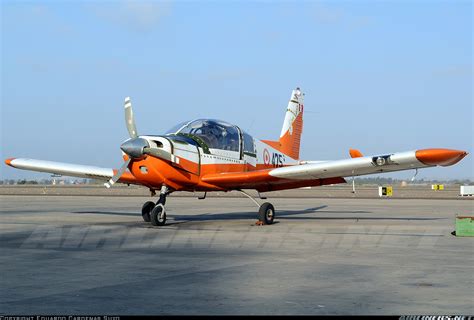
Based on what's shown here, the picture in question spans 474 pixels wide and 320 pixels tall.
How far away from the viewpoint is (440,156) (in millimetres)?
16953

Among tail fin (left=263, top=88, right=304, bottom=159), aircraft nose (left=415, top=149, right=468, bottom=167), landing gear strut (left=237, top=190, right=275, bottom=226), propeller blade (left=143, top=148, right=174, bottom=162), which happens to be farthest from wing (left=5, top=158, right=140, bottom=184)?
aircraft nose (left=415, top=149, right=468, bottom=167)

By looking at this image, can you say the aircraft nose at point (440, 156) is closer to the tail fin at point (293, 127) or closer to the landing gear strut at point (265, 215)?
the landing gear strut at point (265, 215)

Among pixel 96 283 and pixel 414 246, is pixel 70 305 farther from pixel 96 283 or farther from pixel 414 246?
pixel 414 246

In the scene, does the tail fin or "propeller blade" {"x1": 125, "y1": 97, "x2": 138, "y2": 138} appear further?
the tail fin

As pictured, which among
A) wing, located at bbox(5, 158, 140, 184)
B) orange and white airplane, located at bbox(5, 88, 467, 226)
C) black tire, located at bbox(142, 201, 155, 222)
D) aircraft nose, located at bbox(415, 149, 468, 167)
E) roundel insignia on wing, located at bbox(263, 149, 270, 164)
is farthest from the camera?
roundel insignia on wing, located at bbox(263, 149, 270, 164)

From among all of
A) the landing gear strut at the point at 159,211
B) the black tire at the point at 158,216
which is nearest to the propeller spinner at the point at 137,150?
the landing gear strut at the point at 159,211

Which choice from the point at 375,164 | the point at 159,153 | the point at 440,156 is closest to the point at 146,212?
the point at 159,153

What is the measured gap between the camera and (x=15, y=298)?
7297 mm

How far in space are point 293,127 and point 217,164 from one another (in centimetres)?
698

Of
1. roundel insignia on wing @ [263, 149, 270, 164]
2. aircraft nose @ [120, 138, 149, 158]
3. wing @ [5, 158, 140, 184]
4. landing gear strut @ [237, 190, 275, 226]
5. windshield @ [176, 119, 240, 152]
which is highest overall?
windshield @ [176, 119, 240, 152]

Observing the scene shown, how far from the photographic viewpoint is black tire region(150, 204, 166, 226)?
18.3 m

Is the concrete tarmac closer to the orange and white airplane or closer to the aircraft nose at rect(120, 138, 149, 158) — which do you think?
the orange and white airplane

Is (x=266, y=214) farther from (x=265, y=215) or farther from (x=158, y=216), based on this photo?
(x=158, y=216)

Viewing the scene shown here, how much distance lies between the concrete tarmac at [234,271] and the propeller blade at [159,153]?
212cm
